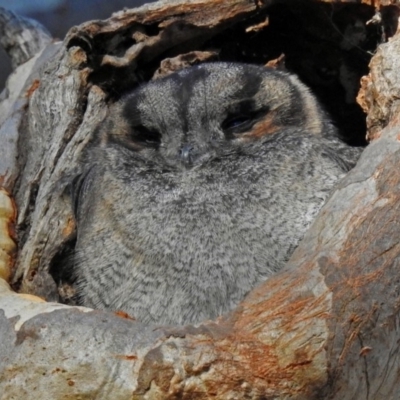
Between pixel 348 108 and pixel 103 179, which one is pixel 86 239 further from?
pixel 348 108

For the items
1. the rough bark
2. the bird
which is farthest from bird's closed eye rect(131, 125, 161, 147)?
the rough bark

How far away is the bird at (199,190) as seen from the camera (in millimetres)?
2537

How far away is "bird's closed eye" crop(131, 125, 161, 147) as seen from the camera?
112 inches

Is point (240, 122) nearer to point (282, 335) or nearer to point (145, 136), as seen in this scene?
A: point (145, 136)

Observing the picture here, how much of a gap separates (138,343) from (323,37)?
160cm

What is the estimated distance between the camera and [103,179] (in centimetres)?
287

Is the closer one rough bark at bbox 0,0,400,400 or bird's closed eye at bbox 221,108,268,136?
rough bark at bbox 0,0,400,400

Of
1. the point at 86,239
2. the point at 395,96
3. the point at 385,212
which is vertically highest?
the point at 395,96

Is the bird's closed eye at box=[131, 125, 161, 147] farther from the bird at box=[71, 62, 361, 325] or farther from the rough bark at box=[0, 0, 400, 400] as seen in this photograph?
the rough bark at box=[0, 0, 400, 400]

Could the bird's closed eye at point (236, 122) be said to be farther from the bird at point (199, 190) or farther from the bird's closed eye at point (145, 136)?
the bird's closed eye at point (145, 136)

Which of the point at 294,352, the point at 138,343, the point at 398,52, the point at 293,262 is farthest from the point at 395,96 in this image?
the point at 138,343

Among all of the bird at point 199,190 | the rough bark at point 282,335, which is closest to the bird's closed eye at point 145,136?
the bird at point 199,190

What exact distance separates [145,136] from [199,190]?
1.07 ft

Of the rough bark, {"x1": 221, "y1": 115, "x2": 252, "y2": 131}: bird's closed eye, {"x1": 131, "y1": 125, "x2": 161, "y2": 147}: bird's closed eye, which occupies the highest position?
{"x1": 221, "y1": 115, "x2": 252, "y2": 131}: bird's closed eye
